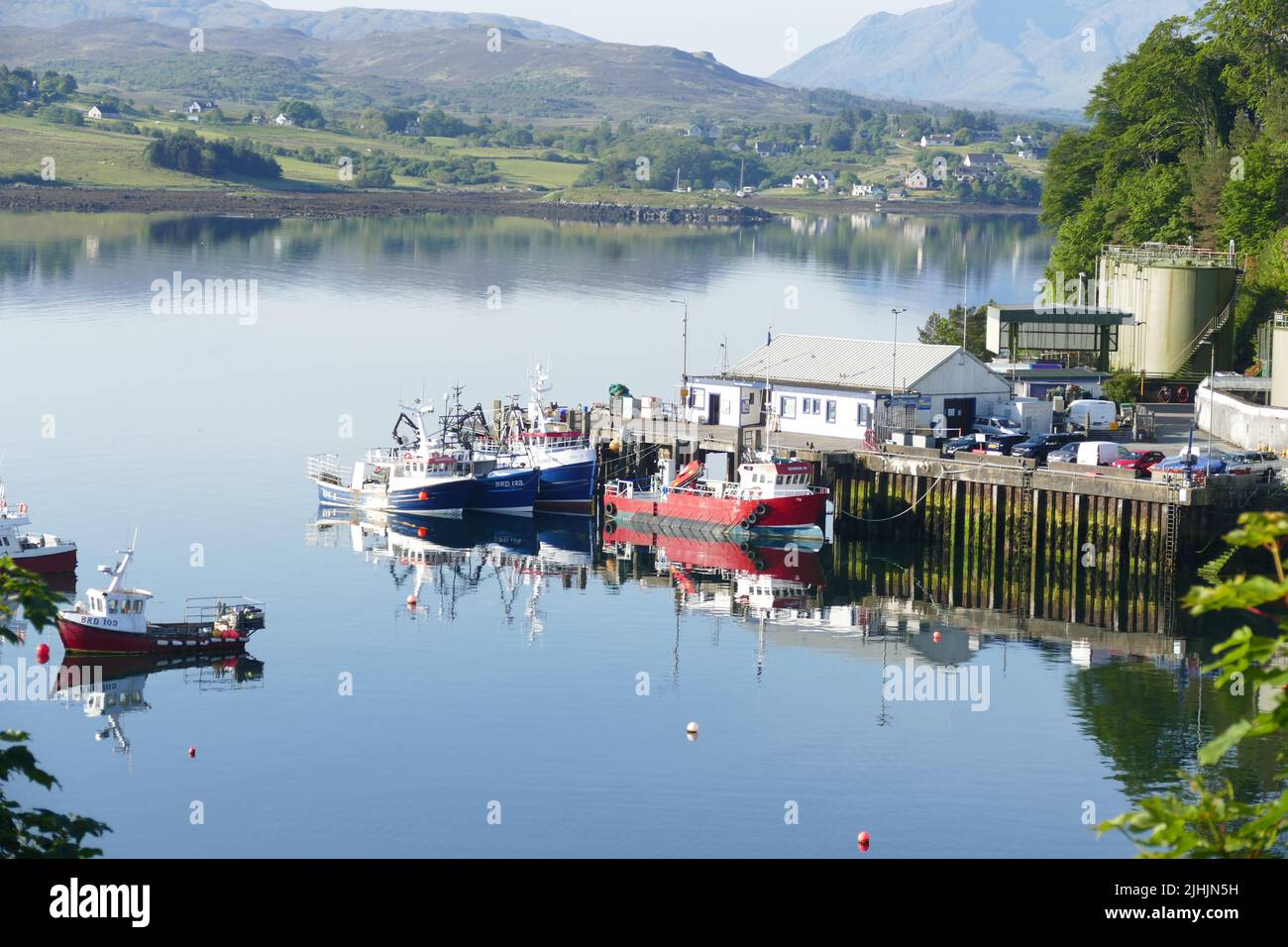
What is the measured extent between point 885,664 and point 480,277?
137m

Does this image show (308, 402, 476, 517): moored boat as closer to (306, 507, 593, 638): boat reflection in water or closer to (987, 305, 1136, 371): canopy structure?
(306, 507, 593, 638): boat reflection in water

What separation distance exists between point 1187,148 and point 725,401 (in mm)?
54579

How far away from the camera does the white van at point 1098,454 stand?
2894 inches

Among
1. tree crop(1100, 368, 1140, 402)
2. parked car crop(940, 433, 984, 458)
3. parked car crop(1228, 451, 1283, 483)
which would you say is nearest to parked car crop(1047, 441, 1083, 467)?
parked car crop(940, 433, 984, 458)

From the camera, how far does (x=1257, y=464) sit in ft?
239

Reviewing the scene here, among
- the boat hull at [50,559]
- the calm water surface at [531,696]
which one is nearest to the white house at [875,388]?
the calm water surface at [531,696]

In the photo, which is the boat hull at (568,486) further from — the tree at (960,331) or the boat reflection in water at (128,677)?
the boat reflection in water at (128,677)

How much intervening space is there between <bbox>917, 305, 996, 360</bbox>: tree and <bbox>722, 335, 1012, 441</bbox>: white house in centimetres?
1774

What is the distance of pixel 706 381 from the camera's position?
88688 millimetres

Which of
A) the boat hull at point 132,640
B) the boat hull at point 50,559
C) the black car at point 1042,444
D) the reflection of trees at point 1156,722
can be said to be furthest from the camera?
the black car at point 1042,444

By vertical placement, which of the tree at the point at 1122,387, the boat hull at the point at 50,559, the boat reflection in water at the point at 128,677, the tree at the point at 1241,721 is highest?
the tree at the point at 1241,721

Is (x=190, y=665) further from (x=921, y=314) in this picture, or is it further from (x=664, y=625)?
(x=921, y=314)

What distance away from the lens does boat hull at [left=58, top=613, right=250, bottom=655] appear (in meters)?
57.2

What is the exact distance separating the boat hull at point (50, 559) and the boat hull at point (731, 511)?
931 inches
